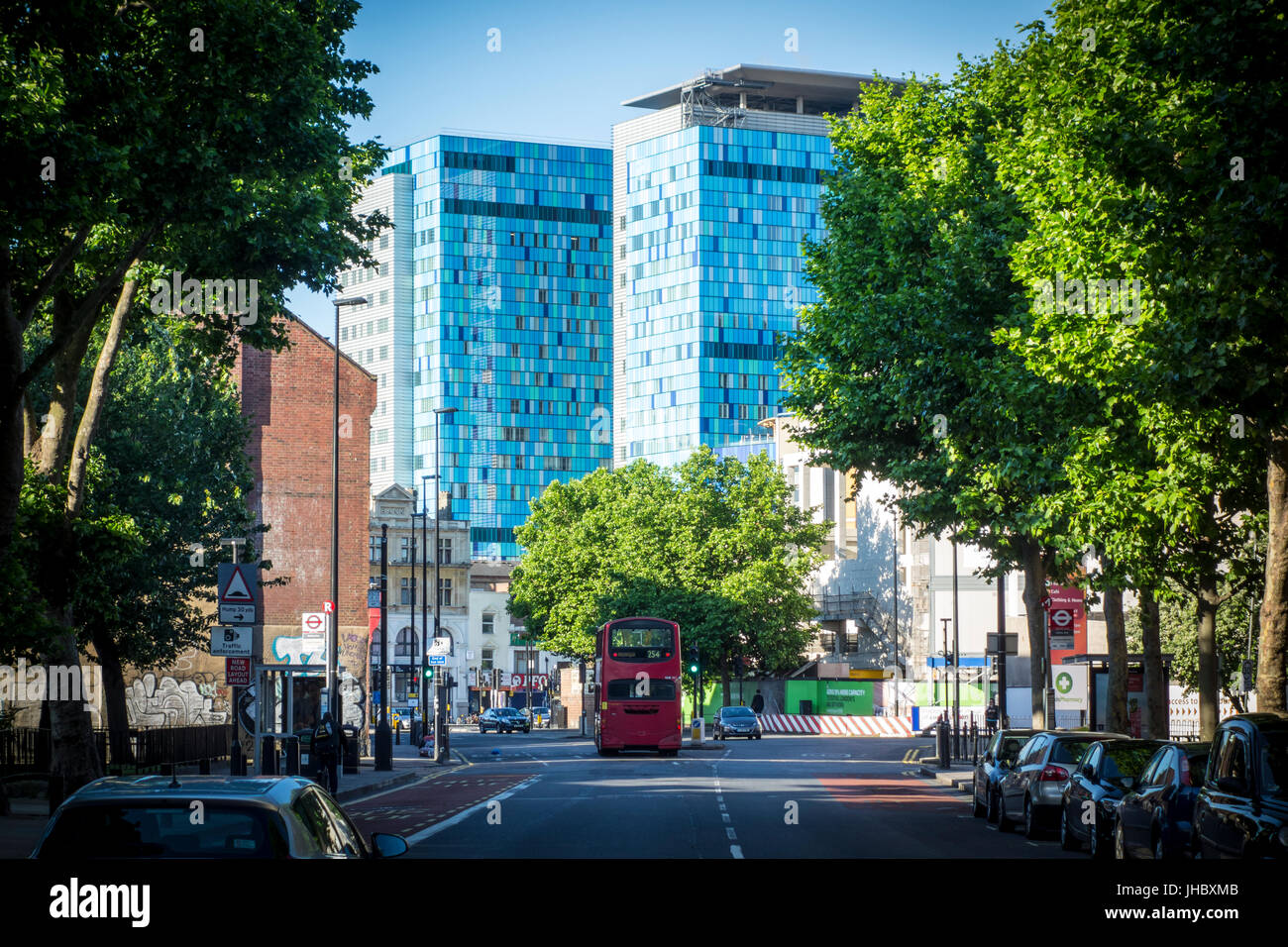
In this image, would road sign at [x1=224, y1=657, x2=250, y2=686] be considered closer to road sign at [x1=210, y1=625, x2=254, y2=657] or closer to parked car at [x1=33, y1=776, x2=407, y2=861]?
road sign at [x1=210, y1=625, x2=254, y2=657]

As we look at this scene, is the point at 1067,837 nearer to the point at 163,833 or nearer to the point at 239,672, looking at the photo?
the point at 239,672

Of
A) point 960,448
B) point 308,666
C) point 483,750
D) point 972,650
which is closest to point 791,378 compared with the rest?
point 960,448

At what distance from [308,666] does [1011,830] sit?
75.8 ft

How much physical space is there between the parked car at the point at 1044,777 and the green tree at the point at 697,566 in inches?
2279

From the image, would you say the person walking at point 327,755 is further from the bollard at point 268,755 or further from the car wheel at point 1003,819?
the car wheel at point 1003,819

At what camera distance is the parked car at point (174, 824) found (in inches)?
267

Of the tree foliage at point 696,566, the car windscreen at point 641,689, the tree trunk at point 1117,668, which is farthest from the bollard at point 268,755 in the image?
the tree foliage at point 696,566

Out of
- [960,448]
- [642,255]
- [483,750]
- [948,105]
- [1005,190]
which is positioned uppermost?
[642,255]

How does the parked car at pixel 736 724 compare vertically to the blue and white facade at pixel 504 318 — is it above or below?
below

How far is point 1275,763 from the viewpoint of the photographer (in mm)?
11305

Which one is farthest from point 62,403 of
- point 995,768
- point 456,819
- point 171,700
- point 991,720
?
point 171,700

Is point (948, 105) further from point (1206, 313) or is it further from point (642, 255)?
point (642, 255)

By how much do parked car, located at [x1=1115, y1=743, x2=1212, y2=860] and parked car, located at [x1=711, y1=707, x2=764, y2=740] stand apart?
5592 centimetres

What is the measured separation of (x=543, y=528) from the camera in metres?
98.5
